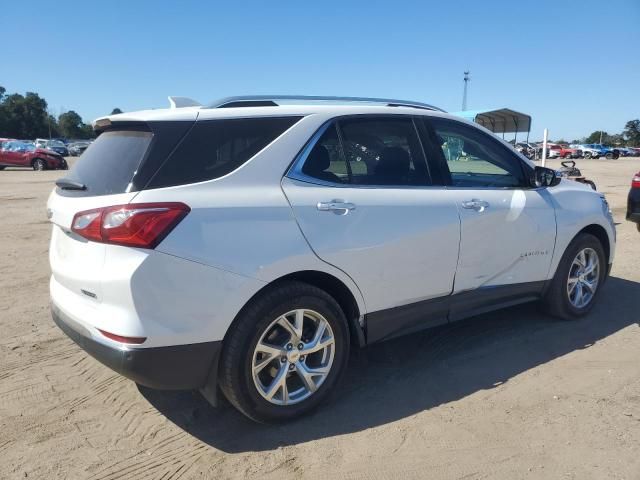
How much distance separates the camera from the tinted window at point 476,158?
12.2ft

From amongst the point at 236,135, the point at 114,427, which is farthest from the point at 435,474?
the point at 236,135

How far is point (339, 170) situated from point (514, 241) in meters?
1.63

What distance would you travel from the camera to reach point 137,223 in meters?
2.37

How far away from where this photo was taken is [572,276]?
448 centimetres

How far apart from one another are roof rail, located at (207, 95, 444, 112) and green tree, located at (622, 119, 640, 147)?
102200 millimetres

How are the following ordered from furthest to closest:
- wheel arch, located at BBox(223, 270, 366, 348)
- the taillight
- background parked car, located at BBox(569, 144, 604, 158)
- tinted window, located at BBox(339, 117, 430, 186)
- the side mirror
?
background parked car, located at BBox(569, 144, 604, 158)
the side mirror
tinted window, located at BBox(339, 117, 430, 186)
wheel arch, located at BBox(223, 270, 366, 348)
the taillight

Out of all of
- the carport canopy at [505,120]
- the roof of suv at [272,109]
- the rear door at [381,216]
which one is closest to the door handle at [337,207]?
the rear door at [381,216]

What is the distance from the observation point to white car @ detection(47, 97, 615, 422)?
2.44 meters

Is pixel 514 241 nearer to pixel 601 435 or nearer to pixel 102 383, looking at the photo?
pixel 601 435

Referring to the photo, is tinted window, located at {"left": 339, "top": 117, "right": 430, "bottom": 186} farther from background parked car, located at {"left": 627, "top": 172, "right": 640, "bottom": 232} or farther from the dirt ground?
background parked car, located at {"left": 627, "top": 172, "right": 640, "bottom": 232}

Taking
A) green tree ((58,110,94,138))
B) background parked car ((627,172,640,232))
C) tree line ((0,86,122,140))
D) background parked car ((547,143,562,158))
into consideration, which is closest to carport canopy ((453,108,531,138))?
background parked car ((627,172,640,232))

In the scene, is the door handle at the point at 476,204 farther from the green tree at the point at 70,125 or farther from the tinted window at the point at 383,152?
the green tree at the point at 70,125

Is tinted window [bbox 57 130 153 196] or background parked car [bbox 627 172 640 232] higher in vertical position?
tinted window [bbox 57 130 153 196]

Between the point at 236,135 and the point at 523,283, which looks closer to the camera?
the point at 236,135
